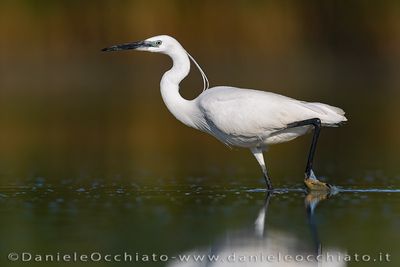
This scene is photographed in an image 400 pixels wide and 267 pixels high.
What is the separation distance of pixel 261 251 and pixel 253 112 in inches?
114

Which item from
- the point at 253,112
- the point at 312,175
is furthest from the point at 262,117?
the point at 312,175

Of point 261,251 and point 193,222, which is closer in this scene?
point 261,251

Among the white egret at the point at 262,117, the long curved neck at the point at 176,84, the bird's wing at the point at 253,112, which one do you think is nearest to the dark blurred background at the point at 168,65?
the long curved neck at the point at 176,84

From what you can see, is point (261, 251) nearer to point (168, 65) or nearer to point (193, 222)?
point (193, 222)

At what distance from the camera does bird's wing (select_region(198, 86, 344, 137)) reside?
9805 millimetres

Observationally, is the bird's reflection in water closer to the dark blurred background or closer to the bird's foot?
the bird's foot

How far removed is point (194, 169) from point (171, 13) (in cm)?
1532

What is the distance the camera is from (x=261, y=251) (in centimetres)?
707

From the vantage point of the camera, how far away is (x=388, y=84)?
25.0 metres

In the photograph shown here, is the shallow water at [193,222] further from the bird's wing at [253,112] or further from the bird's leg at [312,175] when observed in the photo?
the bird's wing at [253,112]

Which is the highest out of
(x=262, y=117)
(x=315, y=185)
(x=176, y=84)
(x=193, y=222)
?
(x=176, y=84)

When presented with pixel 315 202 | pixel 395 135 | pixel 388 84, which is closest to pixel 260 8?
pixel 388 84

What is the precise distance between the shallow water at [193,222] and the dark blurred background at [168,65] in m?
3.68

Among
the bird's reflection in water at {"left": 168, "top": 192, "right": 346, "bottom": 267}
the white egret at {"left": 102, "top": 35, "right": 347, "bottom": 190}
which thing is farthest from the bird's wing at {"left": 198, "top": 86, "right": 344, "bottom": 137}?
the bird's reflection in water at {"left": 168, "top": 192, "right": 346, "bottom": 267}
